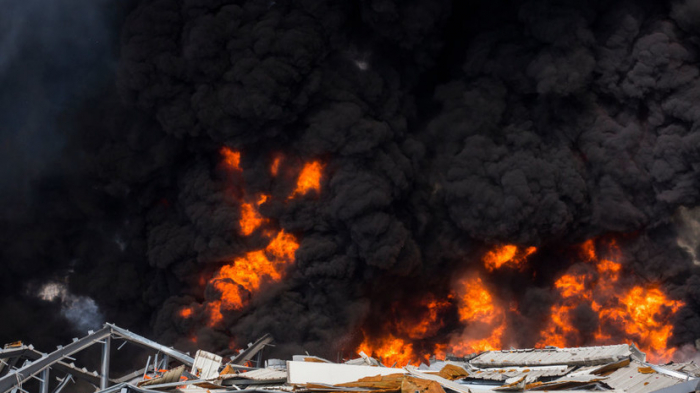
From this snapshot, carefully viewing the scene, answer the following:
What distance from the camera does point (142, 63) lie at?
48.7m

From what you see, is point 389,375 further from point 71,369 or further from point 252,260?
point 252,260

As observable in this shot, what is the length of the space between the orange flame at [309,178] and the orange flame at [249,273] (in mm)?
2800

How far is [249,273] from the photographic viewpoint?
51125 mm

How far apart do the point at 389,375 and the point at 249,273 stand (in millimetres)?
29052

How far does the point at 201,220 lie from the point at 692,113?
2848 cm

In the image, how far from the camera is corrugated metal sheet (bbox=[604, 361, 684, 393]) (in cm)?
2228

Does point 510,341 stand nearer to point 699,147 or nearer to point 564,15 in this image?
point 699,147

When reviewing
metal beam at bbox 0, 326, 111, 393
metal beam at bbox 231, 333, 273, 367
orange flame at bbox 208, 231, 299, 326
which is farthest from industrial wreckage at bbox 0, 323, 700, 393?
orange flame at bbox 208, 231, 299, 326

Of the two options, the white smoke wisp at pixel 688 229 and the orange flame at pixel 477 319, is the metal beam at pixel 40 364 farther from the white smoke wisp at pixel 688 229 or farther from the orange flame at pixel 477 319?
the white smoke wisp at pixel 688 229

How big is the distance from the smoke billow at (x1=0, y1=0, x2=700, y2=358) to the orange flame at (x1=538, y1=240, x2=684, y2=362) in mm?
777

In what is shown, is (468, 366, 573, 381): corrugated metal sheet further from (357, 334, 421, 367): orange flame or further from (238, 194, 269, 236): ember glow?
(238, 194, 269, 236): ember glow

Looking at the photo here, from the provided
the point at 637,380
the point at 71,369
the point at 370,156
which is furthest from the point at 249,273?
the point at 637,380

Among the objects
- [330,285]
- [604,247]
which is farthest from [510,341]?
[330,285]

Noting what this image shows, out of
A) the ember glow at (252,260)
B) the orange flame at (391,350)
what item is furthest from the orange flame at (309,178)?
the orange flame at (391,350)
